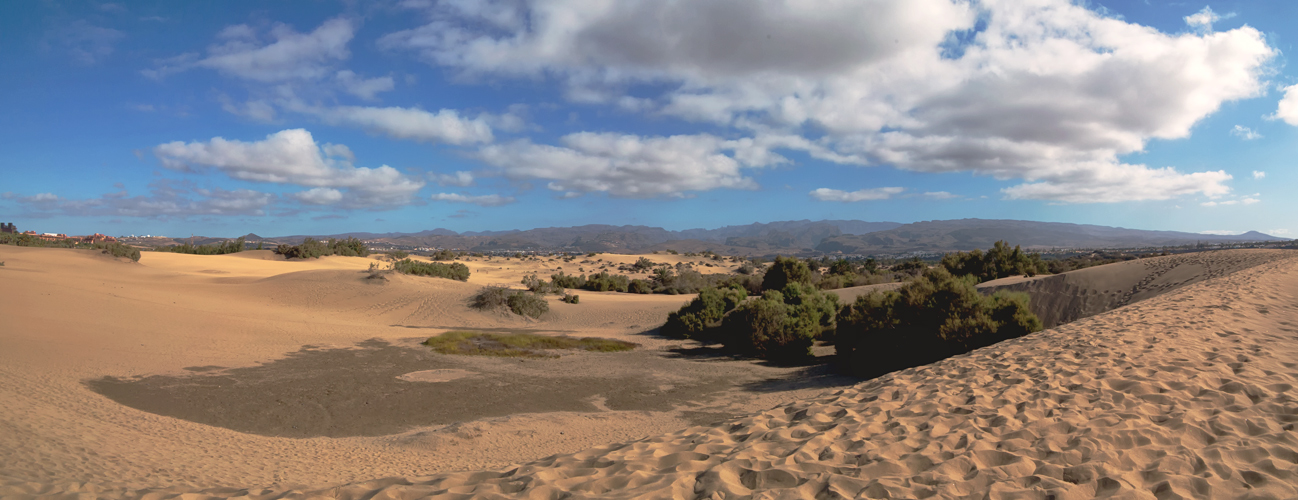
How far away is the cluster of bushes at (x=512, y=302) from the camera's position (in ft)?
72.5

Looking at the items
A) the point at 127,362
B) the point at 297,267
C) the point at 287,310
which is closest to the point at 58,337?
the point at 127,362

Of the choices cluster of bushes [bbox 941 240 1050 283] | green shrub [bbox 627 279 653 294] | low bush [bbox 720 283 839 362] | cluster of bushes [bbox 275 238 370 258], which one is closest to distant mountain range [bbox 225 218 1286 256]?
cluster of bushes [bbox 275 238 370 258]

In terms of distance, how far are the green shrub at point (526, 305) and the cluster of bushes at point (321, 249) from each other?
2435cm

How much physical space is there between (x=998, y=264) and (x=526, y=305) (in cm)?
2105

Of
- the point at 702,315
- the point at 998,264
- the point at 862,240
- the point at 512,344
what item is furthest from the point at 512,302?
the point at 862,240

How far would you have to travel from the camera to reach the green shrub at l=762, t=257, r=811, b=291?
90.0 ft

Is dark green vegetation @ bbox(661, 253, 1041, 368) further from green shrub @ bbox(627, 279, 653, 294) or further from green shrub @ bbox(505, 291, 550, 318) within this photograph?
green shrub @ bbox(627, 279, 653, 294)

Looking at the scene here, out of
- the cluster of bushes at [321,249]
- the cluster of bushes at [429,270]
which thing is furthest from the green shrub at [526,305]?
the cluster of bushes at [321,249]

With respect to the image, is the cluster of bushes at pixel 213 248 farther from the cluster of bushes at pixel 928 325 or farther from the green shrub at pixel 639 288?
the cluster of bushes at pixel 928 325

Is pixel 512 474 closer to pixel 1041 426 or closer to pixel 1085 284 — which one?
pixel 1041 426

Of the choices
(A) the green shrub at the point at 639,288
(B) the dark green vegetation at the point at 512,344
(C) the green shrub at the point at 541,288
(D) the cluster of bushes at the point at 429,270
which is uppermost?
(D) the cluster of bushes at the point at 429,270

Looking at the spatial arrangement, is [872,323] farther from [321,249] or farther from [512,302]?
[321,249]

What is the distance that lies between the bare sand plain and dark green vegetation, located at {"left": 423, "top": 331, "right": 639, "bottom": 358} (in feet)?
3.23

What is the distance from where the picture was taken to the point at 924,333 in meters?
12.4
